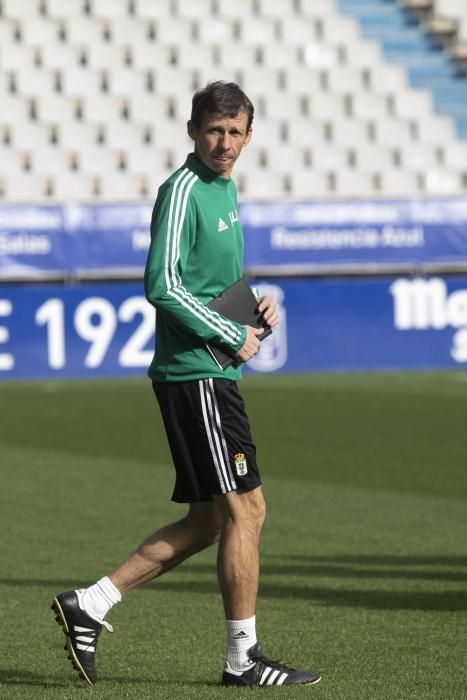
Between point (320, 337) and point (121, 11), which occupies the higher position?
point (121, 11)

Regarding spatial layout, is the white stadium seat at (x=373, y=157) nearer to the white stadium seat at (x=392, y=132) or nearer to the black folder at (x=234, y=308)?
the white stadium seat at (x=392, y=132)

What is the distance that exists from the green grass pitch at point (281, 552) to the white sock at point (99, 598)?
25 cm

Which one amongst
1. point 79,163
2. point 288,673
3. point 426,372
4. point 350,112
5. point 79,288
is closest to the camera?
point 288,673

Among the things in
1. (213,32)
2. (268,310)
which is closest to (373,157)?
(213,32)

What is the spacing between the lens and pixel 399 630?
6.38 metres

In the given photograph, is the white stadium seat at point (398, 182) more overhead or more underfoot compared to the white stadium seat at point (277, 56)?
more underfoot

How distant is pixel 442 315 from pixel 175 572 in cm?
1632

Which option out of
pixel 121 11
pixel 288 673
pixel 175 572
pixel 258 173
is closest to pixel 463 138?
pixel 258 173

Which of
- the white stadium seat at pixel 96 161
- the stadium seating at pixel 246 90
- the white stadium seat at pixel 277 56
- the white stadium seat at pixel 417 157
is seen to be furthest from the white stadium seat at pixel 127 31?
the white stadium seat at pixel 417 157

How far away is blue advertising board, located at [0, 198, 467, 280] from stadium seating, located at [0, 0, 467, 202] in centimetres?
210

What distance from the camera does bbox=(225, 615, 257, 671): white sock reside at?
521cm

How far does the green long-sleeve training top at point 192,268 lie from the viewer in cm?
511

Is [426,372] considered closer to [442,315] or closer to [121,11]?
[442,315]

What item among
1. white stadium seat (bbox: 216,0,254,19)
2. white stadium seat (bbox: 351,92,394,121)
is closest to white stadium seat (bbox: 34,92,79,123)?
white stadium seat (bbox: 216,0,254,19)
